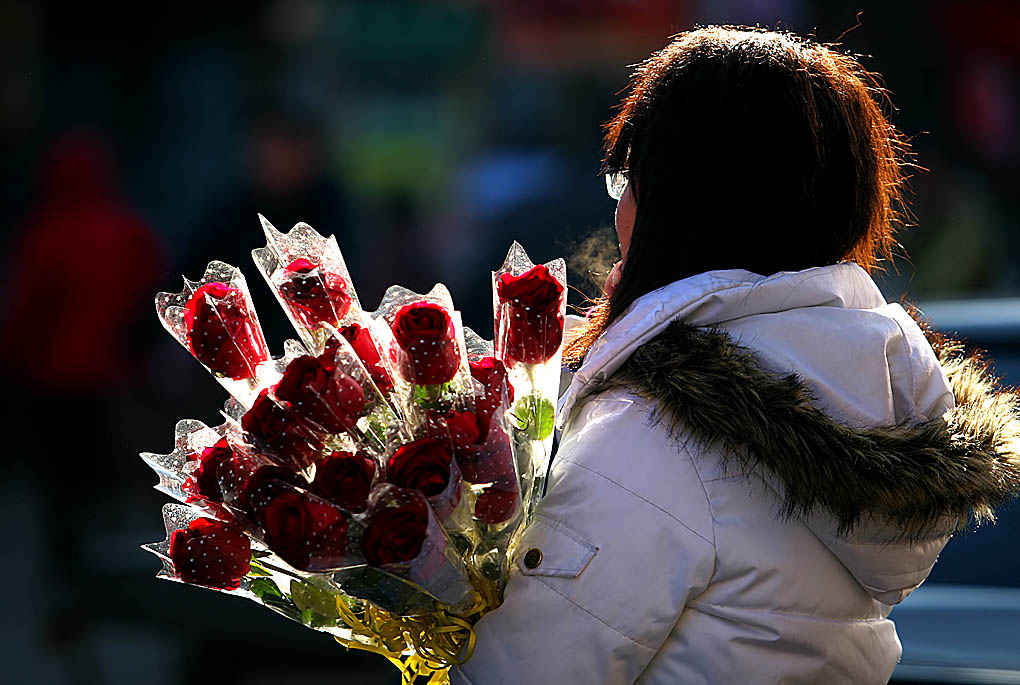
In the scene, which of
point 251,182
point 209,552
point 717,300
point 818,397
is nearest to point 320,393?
point 209,552

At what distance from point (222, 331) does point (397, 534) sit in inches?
14.9

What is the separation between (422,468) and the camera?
56.7 inches

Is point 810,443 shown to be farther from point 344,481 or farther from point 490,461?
point 344,481

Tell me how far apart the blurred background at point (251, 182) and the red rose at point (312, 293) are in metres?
2.26

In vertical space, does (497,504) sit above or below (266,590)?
above

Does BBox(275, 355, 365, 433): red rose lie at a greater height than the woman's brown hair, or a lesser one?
lesser

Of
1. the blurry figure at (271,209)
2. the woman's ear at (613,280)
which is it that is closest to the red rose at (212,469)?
the woman's ear at (613,280)

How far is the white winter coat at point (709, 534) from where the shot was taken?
148 cm

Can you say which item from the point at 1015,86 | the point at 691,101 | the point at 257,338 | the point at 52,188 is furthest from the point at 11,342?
the point at 1015,86

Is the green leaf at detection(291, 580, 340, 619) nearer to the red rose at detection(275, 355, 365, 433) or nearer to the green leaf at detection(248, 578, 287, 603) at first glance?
the green leaf at detection(248, 578, 287, 603)

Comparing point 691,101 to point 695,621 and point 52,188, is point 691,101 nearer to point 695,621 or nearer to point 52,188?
point 695,621

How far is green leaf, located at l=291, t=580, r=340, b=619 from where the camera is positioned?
1605 millimetres

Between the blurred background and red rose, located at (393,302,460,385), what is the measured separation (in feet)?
7.68

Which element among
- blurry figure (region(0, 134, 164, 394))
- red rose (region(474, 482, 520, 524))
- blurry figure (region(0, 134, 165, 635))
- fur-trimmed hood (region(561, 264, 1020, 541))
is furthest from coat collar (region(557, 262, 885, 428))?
blurry figure (region(0, 134, 164, 394))
